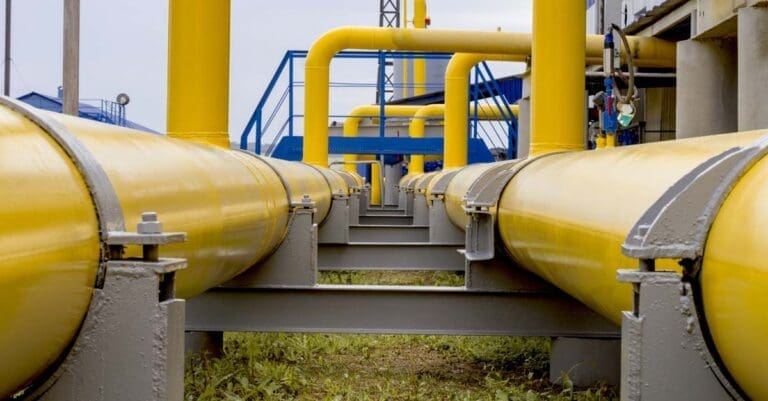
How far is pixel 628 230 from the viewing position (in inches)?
77.3

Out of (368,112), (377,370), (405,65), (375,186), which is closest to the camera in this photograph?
(377,370)

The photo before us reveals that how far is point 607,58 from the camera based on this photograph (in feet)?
25.5

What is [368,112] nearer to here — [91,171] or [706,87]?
[706,87]

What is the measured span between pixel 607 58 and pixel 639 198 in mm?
6058

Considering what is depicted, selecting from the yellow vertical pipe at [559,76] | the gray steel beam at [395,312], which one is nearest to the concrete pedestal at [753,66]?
the yellow vertical pipe at [559,76]

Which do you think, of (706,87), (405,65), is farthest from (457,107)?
(405,65)

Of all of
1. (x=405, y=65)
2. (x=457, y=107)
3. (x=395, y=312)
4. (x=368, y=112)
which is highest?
(x=405, y=65)

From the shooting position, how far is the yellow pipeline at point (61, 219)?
1.37m

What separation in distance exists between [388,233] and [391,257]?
181 centimetres

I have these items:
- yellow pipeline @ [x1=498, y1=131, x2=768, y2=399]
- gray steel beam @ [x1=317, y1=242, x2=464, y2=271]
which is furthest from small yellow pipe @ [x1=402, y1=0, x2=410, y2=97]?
yellow pipeline @ [x1=498, y1=131, x2=768, y2=399]

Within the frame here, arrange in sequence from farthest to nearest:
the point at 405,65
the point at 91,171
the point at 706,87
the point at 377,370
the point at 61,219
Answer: the point at 405,65 < the point at 706,87 < the point at 377,370 < the point at 91,171 < the point at 61,219

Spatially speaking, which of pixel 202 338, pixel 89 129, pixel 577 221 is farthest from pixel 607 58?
pixel 89 129

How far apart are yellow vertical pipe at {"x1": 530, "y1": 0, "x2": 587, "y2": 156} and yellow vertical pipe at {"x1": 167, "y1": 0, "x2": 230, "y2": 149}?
172 cm

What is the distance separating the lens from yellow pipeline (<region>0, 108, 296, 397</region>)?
4.50 ft
